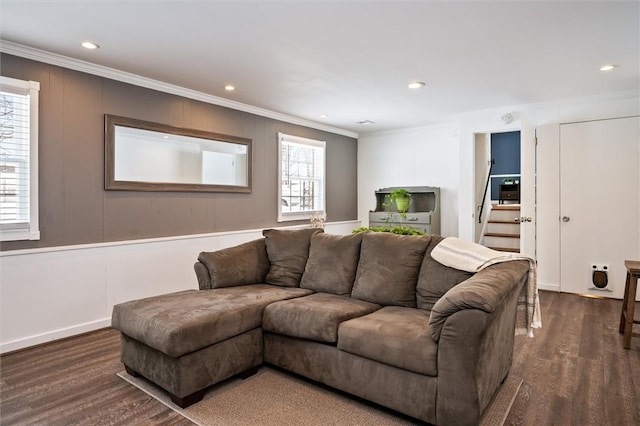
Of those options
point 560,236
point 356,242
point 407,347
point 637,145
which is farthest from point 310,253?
point 637,145

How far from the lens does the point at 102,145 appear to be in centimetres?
364

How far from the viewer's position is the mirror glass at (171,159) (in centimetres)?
378

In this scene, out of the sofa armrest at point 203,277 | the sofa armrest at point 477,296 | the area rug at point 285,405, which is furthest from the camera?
the sofa armrest at point 203,277

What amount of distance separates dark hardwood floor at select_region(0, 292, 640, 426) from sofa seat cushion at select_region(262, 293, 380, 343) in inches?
30.1

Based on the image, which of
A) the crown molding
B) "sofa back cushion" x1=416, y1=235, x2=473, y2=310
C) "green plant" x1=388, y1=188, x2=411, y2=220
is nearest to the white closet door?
"green plant" x1=388, y1=188, x2=411, y2=220

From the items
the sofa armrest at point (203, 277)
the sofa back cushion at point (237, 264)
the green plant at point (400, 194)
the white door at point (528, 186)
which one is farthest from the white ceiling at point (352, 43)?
the green plant at point (400, 194)

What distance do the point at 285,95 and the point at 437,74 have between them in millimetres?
1748

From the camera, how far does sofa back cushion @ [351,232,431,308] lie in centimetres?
269

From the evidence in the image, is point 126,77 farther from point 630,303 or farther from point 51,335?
point 630,303

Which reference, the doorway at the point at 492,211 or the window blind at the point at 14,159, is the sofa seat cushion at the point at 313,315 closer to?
the window blind at the point at 14,159

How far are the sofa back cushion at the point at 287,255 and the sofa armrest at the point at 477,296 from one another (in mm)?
1549

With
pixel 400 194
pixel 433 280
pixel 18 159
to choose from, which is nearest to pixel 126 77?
pixel 18 159

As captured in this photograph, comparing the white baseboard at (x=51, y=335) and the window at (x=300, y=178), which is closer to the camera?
the white baseboard at (x=51, y=335)

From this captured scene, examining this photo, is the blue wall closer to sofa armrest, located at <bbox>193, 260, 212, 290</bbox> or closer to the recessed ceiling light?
sofa armrest, located at <bbox>193, 260, 212, 290</bbox>
